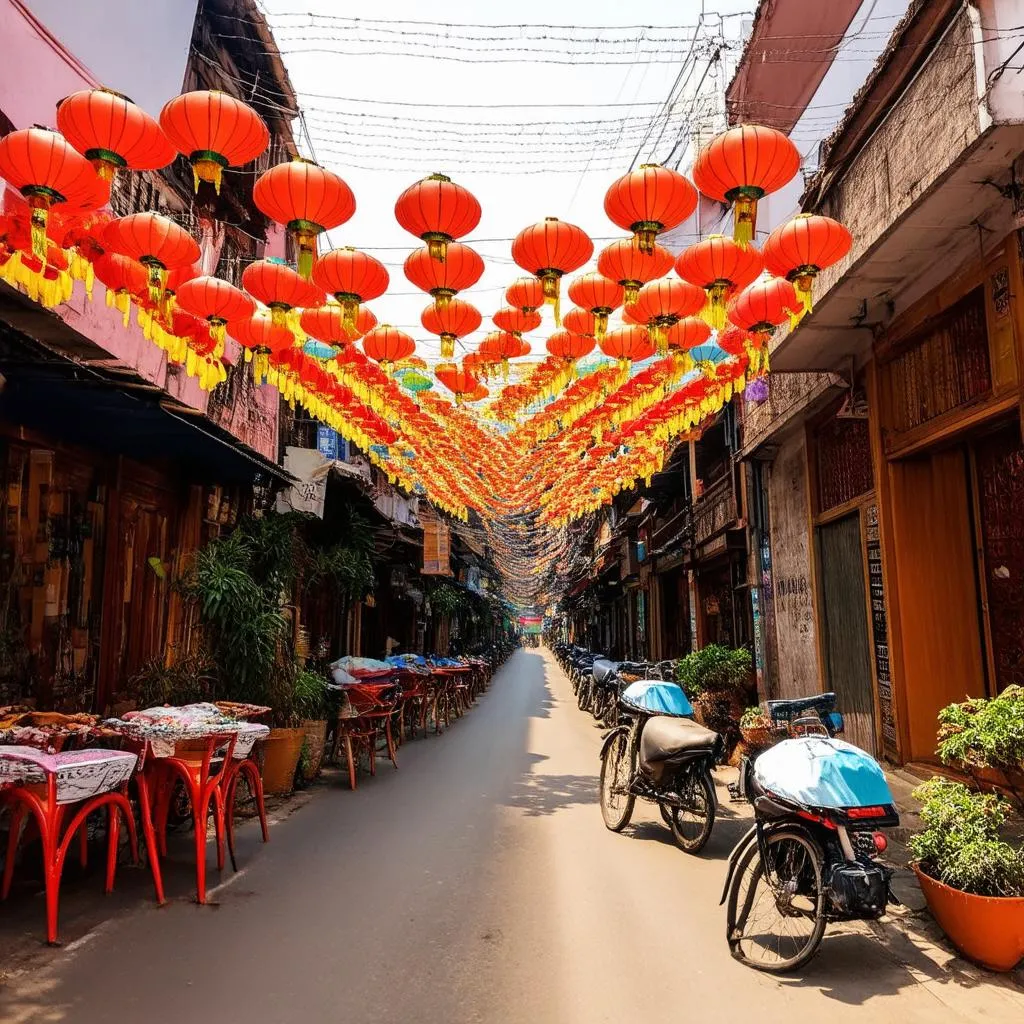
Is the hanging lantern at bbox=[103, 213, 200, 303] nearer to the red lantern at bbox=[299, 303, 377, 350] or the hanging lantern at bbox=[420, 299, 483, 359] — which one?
the red lantern at bbox=[299, 303, 377, 350]

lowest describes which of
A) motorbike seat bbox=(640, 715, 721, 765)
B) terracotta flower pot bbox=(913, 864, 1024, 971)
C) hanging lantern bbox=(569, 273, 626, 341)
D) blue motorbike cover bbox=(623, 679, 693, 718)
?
terracotta flower pot bbox=(913, 864, 1024, 971)

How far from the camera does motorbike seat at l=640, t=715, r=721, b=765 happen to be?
6.38 metres

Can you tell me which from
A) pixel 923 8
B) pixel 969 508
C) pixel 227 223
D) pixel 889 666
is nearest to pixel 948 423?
pixel 969 508

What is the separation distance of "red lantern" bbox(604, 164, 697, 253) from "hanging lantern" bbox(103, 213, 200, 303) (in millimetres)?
3497

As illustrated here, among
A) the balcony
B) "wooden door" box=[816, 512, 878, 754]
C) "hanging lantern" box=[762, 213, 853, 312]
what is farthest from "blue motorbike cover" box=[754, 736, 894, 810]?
the balcony

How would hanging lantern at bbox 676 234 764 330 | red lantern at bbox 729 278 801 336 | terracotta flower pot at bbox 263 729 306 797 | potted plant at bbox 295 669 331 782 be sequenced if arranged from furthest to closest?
1. potted plant at bbox 295 669 331 782
2. terracotta flower pot at bbox 263 729 306 797
3. red lantern at bbox 729 278 801 336
4. hanging lantern at bbox 676 234 764 330

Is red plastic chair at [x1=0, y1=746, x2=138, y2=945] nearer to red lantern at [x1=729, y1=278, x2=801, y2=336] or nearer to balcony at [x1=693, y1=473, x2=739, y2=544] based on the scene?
red lantern at [x1=729, y1=278, x2=801, y2=336]

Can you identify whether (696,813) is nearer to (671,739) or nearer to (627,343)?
(671,739)

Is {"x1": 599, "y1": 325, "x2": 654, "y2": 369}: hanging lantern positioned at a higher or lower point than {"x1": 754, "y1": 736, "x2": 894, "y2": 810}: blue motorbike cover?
higher

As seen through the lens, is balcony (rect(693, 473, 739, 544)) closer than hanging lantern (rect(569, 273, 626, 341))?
No

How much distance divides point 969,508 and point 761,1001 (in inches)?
249

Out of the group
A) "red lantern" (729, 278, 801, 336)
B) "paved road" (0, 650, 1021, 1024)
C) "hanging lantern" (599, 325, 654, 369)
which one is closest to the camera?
"paved road" (0, 650, 1021, 1024)

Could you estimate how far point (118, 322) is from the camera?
9703mm

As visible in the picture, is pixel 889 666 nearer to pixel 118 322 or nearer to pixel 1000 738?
pixel 1000 738
